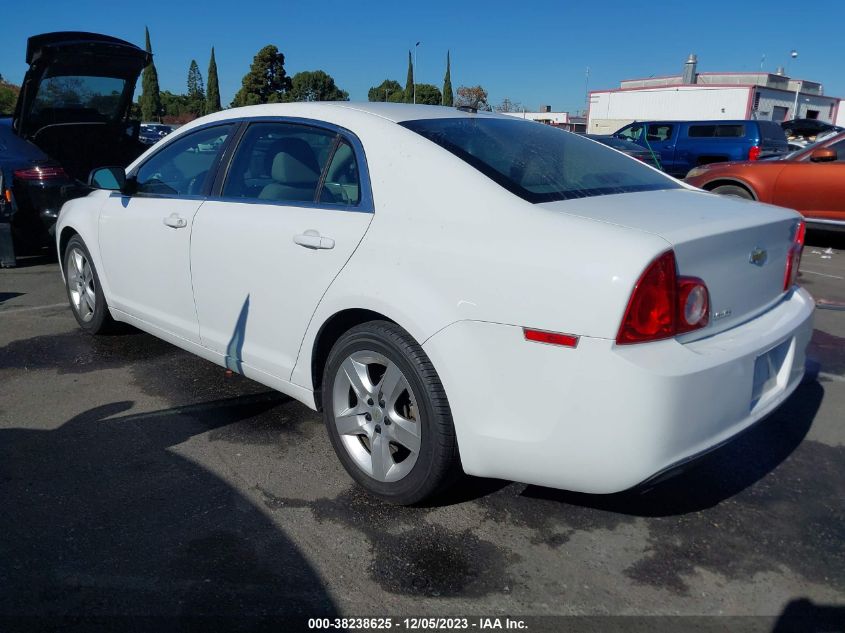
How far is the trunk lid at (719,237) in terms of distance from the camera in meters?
2.44

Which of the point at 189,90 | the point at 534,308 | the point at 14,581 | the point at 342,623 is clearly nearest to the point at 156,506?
the point at 14,581

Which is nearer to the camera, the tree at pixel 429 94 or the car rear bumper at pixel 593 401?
the car rear bumper at pixel 593 401

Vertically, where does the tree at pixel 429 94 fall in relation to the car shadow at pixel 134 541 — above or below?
above

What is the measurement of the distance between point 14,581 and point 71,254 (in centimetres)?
326

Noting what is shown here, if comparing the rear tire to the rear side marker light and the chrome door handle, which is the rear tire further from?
the rear side marker light

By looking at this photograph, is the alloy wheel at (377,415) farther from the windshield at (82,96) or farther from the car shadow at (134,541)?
the windshield at (82,96)

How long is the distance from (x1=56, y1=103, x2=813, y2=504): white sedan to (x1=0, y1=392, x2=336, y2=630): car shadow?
0.54m

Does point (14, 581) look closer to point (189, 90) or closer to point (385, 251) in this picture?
point (385, 251)

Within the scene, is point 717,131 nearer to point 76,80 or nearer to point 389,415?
point 76,80

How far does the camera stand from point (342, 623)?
2.29 metres

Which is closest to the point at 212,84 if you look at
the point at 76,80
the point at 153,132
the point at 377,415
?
the point at 153,132

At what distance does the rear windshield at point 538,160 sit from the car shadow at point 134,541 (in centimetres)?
164

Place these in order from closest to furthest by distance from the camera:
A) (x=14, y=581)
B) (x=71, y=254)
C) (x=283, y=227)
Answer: (x=14, y=581)
(x=283, y=227)
(x=71, y=254)

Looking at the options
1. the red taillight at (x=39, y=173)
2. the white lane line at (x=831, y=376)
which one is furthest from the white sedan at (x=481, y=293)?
the red taillight at (x=39, y=173)
